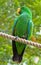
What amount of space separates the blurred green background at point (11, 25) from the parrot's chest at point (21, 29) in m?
0.30

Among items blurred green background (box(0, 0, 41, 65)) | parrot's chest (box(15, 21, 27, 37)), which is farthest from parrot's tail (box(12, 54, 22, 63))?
blurred green background (box(0, 0, 41, 65))

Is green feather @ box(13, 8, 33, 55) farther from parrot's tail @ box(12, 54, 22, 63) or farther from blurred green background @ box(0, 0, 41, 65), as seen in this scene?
blurred green background @ box(0, 0, 41, 65)

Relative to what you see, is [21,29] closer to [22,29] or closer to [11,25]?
[22,29]

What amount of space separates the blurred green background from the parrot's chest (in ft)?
0.99

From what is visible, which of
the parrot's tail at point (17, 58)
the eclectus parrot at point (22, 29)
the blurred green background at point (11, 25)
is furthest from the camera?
the blurred green background at point (11, 25)

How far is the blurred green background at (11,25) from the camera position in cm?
→ 377

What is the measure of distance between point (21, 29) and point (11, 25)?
544 millimetres

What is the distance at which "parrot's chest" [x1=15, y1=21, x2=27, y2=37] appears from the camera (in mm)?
3412

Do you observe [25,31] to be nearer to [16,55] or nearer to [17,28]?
[17,28]

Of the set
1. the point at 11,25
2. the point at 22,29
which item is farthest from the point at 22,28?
the point at 11,25

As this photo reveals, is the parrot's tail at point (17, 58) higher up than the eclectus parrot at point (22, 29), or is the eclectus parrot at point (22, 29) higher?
the eclectus parrot at point (22, 29)

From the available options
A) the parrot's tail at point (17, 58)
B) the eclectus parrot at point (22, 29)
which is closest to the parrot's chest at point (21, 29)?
the eclectus parrot at point (22, 29)

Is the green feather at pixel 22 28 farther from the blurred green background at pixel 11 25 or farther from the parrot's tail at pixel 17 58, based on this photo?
the blurred green background at pixel 11 25

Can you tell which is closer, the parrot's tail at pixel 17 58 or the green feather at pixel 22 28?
the parrot's tail at pixel 17 58
